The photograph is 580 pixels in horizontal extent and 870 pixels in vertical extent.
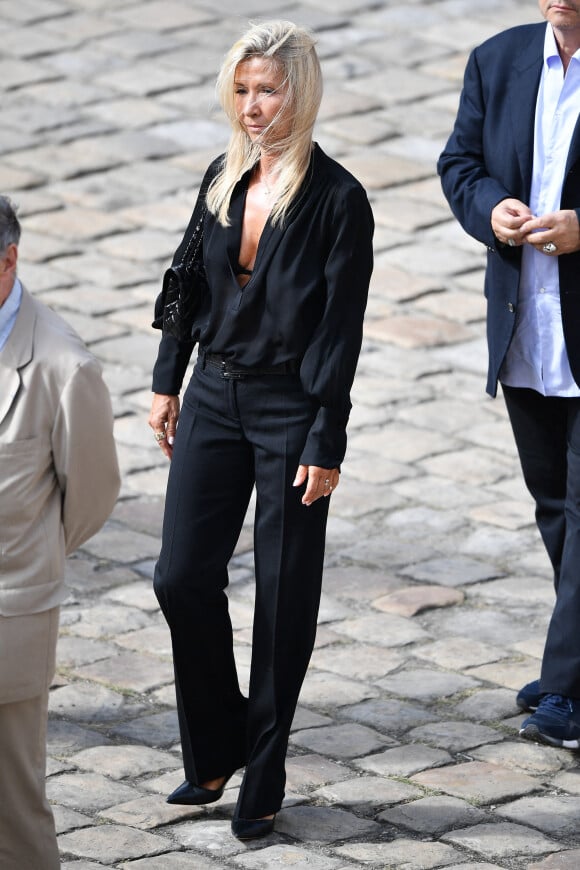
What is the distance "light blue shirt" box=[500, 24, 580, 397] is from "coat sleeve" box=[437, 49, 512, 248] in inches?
4.8

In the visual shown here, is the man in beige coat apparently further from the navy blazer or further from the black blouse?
the navy blazer

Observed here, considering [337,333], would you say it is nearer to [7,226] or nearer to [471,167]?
[7,226]

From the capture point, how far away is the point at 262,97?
3.86m

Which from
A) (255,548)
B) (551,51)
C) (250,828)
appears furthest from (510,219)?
(250,828)

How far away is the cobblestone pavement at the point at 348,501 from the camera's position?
13.7ft

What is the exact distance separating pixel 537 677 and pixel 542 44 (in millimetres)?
1929

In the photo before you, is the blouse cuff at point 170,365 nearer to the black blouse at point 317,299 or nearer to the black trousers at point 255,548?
the black trousers at point 255,548

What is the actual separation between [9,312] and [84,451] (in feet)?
1.11

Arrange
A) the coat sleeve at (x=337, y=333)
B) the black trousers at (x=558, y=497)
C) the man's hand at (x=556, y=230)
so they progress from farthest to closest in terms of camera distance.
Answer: the black trousers at (x=558, y=497)
the man's hand at (x=556, y=230)
the coat sleeve at (x=337, y=333)

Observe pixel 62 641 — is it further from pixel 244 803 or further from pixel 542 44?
pixel 542 44

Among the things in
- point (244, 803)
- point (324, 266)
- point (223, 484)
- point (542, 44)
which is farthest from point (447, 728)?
point (542, 44)

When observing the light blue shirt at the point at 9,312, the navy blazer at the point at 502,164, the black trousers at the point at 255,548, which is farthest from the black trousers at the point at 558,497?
the light blue shirt at the point at 9,312

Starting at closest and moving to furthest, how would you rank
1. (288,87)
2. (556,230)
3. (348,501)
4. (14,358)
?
(14,358), (288,87), (556,230), (348,501)

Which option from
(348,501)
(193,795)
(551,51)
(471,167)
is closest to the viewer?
(193,795)
